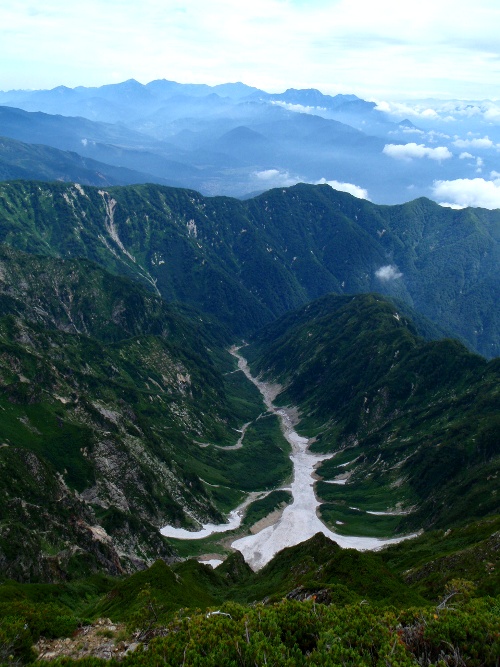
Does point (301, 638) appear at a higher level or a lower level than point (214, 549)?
higher

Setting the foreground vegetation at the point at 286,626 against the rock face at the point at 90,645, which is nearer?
the foreground vegetation at the point at 286,626

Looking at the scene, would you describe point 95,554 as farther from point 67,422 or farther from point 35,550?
point 67,422

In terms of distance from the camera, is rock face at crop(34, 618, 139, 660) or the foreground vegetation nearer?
the foreground vegetation

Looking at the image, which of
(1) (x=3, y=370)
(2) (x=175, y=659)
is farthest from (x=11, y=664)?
(1) (x=3, y=370)

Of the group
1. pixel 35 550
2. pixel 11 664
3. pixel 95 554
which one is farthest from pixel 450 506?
pixel 11 664

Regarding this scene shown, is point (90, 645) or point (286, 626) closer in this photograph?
point (286, 626)

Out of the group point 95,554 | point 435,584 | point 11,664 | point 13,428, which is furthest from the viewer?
point 13,428

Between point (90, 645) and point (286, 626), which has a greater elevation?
point (286, 626)

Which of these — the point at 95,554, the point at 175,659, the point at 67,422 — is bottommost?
the point at 95,554

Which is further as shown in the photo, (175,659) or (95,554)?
(95,554)

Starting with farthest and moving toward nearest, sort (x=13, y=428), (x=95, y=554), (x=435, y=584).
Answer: (x=13, y=428), (x=95, y=554), (x=435, y=584)
